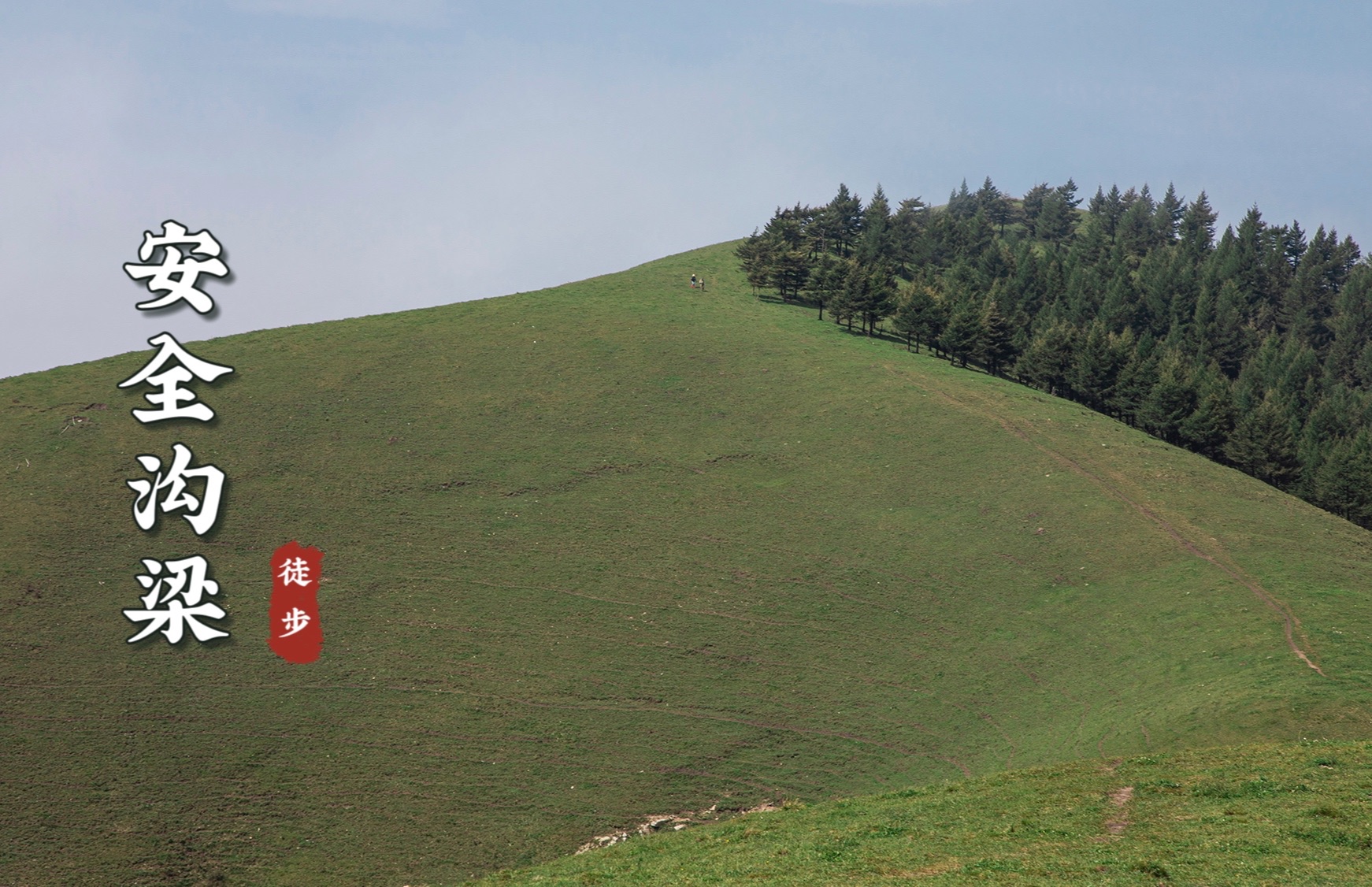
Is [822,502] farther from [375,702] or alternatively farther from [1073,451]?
[375,702]

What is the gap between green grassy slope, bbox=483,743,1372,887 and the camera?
2278 centimetres

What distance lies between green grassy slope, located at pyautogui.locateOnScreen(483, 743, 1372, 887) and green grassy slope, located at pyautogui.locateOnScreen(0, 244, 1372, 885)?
11.2m

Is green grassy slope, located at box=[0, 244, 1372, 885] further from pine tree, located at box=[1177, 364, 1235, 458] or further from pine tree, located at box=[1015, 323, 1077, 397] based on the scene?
pine tree, located at box=[1015, 323, 1077, 397]

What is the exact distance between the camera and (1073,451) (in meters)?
79.6

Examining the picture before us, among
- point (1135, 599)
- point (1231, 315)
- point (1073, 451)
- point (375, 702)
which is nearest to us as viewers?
point (375, 702)

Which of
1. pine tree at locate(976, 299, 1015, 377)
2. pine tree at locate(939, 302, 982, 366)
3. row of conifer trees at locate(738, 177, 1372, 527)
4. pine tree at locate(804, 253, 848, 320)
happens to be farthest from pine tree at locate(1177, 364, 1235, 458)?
pine tree at locate(804, 253, 848, 320)

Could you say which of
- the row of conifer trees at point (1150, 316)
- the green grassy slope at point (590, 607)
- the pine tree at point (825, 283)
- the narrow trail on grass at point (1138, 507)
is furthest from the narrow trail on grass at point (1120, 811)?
the pine tree at point (825, 283)

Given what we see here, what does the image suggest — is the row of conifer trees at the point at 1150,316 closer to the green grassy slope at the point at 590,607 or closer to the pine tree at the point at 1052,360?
the pine tree at the point at 1052,360

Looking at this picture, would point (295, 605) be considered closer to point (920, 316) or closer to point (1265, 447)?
Answer: point (920, 316)

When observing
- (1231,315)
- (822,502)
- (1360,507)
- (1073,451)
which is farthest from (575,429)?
(1231,315)

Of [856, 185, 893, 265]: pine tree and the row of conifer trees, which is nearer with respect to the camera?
the row of conifer trees

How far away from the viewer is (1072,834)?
26.3 meters

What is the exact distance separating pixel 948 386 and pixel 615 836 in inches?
2427

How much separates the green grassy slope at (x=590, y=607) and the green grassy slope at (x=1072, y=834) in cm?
1123
